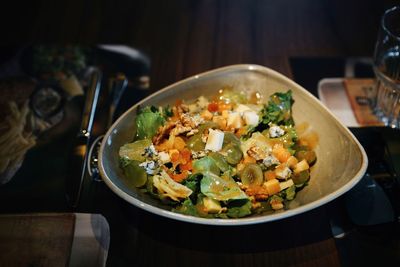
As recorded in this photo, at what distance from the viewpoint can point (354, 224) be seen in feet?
4.21

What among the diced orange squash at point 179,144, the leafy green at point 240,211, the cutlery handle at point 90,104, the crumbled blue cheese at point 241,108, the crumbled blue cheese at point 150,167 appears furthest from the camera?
the cutlery handle at point 90,104

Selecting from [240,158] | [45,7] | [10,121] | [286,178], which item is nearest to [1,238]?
[10,121]

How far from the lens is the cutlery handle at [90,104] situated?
63.1 inches

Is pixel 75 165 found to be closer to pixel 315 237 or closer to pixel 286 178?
pixel 286 178

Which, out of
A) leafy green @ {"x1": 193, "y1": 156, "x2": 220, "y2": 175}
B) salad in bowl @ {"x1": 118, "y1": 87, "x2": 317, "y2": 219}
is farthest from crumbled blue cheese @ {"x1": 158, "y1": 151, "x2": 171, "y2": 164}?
leafy green @ {"x1": 193, "y1": 156, "x2": 220, "y2": 175}

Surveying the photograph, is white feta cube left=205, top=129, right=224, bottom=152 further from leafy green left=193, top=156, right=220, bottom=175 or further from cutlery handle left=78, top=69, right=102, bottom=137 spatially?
cutlery handle left=78, top=69, right=102, bottom=137

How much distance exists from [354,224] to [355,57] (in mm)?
1058

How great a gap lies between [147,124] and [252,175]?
0.43 meters

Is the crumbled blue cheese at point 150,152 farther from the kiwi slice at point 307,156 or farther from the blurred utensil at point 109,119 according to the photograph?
the kiwi slice at point 307,156

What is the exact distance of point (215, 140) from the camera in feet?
4.44

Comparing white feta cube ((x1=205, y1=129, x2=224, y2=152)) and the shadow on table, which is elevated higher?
white feta cube ((x1=205, y1=129, x2=224, y2=152))

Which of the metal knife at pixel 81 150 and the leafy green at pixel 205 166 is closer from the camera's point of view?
the leafy green at pixel 205 166

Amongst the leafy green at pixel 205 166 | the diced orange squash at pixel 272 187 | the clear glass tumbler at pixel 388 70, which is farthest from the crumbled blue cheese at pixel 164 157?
the clear glass tumbler at pixel 388 70

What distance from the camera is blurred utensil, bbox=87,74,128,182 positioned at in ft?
4.77
